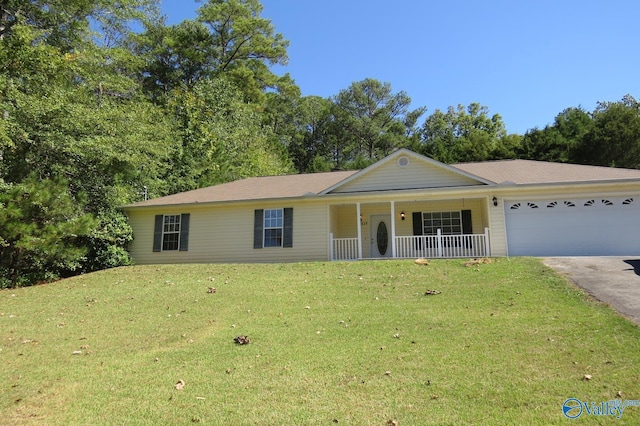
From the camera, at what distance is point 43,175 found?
47.4 ft

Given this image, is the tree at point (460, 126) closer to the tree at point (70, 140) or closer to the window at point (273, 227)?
the window at point (273, 227)

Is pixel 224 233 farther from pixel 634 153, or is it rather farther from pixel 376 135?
pixel 634 153

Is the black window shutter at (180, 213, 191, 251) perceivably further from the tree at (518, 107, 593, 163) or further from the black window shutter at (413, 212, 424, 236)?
the tree at (518, 107, 593, 163)

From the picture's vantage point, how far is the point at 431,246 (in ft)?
48.5

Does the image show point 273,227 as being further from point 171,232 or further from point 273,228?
point 171,232

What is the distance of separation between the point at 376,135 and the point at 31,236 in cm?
3228

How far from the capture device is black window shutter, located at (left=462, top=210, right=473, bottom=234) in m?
15.2

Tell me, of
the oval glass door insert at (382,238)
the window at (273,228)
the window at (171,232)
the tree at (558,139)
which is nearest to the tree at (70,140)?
the window at (171,232)

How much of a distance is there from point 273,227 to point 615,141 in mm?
27769

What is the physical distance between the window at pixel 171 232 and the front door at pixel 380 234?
7.67 m

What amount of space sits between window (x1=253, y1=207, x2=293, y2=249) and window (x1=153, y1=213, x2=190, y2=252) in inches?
114

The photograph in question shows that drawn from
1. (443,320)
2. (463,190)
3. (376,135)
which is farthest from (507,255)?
(376,135)

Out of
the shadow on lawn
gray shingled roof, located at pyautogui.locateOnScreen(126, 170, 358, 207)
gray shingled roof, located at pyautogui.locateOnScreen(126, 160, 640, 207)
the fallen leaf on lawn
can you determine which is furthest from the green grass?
gray shingled roof, located at pyautogui.locateOnScreen(126, 170, 358, 207)

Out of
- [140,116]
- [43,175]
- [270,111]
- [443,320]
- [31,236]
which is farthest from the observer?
[270,111]
